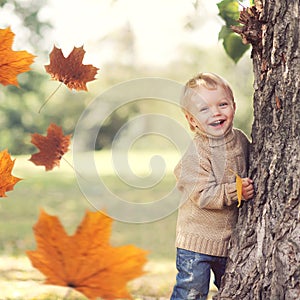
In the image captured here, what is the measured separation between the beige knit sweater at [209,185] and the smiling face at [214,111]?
3 cm

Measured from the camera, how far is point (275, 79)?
1.46 m

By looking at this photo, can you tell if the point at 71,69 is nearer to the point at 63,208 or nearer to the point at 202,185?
the point at 202,185

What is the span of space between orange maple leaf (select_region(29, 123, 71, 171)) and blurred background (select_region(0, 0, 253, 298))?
237 cm

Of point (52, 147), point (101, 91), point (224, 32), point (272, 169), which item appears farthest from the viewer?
point (101, 91)

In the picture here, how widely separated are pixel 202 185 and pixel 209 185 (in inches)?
0.7

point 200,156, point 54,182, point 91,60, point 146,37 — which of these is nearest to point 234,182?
point 200,156

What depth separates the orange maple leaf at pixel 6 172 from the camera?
1.54 meters

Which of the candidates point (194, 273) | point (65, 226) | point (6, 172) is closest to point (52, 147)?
point (6, 172)

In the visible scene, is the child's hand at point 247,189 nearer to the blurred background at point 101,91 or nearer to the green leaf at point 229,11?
the green leaf at point 229,11

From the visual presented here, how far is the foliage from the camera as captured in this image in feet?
6.26

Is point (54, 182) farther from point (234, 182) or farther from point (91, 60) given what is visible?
point (234, 182)

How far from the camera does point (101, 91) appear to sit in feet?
24.0

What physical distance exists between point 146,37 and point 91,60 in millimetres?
1075

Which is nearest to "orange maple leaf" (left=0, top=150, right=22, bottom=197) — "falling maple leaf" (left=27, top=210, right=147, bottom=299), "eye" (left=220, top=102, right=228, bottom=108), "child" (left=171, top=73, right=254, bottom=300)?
"falling maple leaf" (left=27, top=210, right=147, bottom=299)
